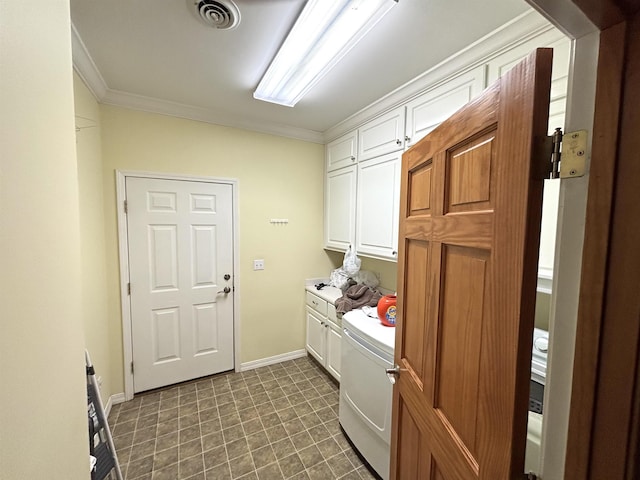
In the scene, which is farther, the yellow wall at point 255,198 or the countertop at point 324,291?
the countertop at point 324,291

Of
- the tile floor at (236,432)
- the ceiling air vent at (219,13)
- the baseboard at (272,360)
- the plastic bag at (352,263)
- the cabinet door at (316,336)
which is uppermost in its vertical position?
the ceiling air vent at (219,13)

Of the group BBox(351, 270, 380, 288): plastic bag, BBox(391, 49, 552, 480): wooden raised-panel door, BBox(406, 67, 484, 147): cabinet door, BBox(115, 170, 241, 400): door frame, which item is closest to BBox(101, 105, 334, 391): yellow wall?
BBox(115, 170, 241, 400): door frame

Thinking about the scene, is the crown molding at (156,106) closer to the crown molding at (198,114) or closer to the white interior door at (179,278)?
the crown molding at (198,114)

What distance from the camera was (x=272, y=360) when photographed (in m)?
2.88

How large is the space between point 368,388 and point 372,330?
1.15 ft

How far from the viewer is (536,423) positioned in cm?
78

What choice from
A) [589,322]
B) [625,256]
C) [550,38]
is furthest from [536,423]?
[550,38]

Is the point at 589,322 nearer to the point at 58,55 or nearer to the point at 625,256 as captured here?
the point at 625,256

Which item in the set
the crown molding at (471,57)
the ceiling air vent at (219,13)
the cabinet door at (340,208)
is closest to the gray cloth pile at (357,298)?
the cabinet door at (340,208)

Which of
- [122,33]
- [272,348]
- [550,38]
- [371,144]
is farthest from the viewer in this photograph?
[272,348]

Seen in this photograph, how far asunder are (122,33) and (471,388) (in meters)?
2.28

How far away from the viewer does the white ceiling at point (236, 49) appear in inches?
48.3

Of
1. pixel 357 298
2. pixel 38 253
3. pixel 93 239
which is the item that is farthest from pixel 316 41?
pixel 93 239

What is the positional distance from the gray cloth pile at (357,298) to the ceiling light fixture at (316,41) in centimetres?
170
